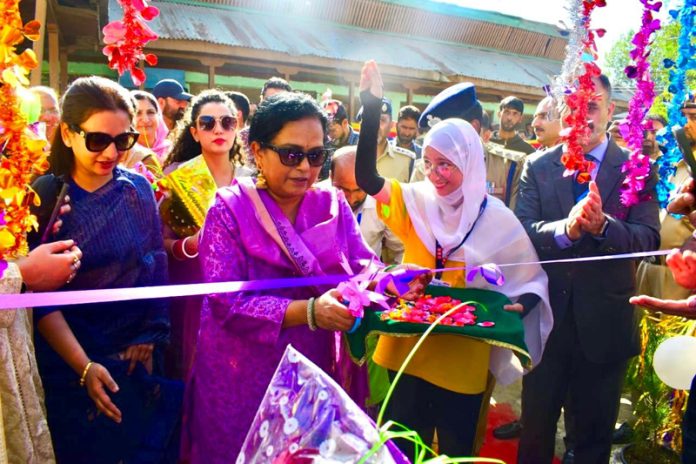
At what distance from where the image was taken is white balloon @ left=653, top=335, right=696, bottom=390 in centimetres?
238

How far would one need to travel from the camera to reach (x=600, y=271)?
2988mm

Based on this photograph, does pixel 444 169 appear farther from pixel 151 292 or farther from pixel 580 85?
pixel 151 292

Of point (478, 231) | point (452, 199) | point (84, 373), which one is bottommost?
point (84, 373)

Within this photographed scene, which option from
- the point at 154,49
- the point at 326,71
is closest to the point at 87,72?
the point at 154,49

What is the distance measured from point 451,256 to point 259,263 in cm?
98

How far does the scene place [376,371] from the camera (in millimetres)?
2818

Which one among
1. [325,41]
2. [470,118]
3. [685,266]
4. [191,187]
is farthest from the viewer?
[325,41]

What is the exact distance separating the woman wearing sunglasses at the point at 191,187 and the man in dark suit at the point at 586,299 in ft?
5.77

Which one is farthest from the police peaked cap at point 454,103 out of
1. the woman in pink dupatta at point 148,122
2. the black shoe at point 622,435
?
the black shoe at point 622,435

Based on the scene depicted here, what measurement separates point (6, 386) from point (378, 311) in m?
1.34

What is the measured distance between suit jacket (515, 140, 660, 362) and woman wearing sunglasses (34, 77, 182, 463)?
1945mm

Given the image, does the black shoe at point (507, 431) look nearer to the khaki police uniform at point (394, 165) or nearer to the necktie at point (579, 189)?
the necktie at point (579, 189)

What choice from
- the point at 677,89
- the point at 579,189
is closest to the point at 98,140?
the point at 579,189

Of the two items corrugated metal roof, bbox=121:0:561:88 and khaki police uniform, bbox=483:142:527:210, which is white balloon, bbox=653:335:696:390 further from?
corrugated metal roof, bbox=121:0:561:88
